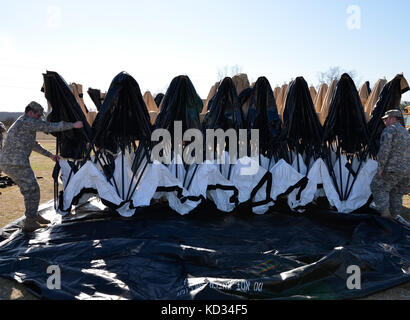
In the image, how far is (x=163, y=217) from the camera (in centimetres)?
441

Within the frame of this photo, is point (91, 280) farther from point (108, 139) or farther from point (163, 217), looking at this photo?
point (108, 139)

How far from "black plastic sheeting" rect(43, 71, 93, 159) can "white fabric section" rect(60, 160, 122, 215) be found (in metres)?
0.50

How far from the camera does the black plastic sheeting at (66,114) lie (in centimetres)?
436

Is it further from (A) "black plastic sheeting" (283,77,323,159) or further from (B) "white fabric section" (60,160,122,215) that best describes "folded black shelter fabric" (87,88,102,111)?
(A) "black plastic sheeting" (283,77,323,159)

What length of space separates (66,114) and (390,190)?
210 inches

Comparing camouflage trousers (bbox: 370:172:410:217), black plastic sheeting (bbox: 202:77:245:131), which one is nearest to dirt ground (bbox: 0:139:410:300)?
camouflage trousers (bbox: 370:172:410:217)

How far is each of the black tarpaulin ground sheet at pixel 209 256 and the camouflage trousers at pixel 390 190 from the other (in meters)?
0.51

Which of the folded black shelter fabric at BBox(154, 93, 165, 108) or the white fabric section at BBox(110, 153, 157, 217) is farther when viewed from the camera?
the folded black shelter fabric at BBox(154, 93, 165, 108)

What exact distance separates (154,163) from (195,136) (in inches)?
34.9

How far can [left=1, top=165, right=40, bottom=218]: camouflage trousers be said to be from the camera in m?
3.87
